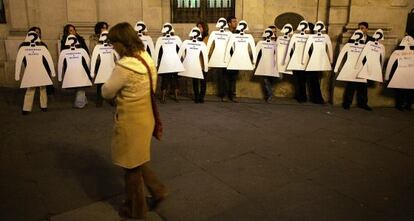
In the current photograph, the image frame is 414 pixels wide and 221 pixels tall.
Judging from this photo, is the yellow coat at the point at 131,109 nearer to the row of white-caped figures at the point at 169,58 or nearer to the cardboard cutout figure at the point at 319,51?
the row of white-caped figures at the point at 169,58

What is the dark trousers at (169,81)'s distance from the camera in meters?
9.29

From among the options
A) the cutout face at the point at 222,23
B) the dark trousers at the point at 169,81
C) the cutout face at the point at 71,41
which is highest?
the cutout face at the point at 222,23

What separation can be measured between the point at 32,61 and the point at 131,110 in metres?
5.45

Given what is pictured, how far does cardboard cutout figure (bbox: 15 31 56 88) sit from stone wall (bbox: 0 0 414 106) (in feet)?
7.98

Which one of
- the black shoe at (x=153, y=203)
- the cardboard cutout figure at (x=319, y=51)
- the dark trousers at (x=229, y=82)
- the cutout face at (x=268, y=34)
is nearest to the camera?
the black shoe at (x=153, y=203)

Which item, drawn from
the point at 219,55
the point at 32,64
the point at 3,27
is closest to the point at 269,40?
the point at 219,55

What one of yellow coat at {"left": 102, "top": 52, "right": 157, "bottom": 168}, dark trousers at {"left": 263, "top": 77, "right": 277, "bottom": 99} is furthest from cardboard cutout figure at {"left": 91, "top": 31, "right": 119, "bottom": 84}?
yellow coat at {"left": 102, "top": 52, "right": 157, "bottom": 168}

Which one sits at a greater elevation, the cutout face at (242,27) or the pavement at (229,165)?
the cutout face at (242,27)

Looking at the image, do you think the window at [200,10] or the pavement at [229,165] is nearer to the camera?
the pavement at [229,165]

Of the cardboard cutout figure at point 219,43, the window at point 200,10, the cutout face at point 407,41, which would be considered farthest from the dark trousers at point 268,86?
the cutout face at point 407,41

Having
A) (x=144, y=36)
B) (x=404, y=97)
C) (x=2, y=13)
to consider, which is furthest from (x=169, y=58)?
(x=2, y=13)

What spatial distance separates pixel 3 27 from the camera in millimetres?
10969

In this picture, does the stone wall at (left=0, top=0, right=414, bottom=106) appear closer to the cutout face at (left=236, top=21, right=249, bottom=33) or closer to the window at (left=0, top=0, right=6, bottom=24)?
the window at (left=0, top=0, right=6, bottom=24)

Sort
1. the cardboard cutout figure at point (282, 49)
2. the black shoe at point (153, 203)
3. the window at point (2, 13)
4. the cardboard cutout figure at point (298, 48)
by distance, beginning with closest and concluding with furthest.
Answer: the black shoe at point (153, 203) < the cardboard cutout figure at point (298, 48) < the cardboard cutout figure at point (282, 49) < the window at point (2, 13)
